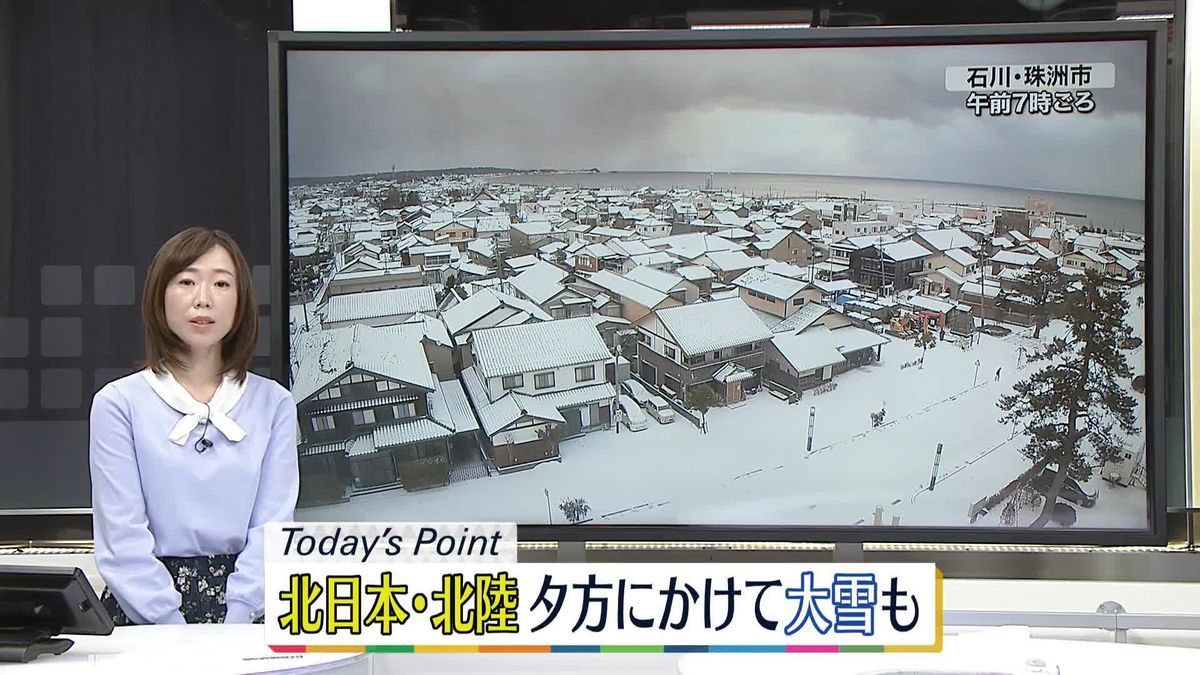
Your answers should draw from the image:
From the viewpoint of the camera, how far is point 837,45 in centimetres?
242

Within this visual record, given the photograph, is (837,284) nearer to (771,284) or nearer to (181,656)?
(771,284)

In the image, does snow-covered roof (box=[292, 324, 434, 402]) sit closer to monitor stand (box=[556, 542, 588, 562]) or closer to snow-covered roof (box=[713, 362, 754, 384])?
monitor stand (box=[556, 542, 588, 562])

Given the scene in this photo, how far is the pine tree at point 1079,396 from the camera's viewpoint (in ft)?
7.80

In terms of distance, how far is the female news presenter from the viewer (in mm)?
1802

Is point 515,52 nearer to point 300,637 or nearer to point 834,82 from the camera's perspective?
point 834,82

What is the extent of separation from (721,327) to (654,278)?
0.20 metres

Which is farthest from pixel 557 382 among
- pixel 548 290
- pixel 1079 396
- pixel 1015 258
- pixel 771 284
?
pixel 1079 396

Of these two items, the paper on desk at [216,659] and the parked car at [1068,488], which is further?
the parked car at [1068,488]

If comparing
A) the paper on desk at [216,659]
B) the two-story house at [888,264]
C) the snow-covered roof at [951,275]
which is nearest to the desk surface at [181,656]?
the paper on desk at [216,659]

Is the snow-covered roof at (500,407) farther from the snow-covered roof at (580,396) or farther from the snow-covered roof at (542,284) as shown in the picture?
the snow-covered roof at (542,284)

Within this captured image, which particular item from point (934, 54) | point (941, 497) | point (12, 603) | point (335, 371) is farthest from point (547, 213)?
point (12, 603)

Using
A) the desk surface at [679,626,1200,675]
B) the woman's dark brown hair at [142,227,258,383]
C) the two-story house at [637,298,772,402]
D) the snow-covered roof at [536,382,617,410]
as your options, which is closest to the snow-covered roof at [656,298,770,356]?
the two-story house at [637,298,772,402]

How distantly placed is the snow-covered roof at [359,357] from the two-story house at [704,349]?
54 cm

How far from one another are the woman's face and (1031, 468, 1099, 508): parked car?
184cm
